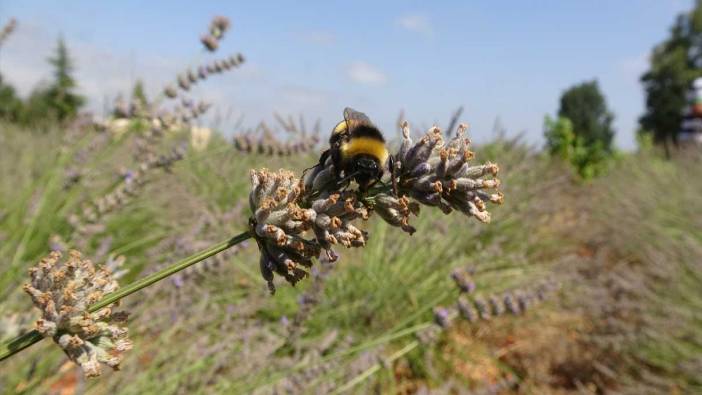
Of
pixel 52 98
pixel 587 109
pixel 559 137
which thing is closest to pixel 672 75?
pixel 587 109

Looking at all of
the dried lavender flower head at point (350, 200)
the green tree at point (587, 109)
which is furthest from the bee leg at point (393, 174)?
the green tree at point (587, 109)

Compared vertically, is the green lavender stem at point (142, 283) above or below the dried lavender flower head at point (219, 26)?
below

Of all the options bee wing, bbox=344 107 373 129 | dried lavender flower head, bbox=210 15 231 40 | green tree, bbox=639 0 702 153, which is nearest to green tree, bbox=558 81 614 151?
green tree, bbox=639 0 702 153

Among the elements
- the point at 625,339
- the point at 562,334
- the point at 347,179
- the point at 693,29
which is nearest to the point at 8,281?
the point at 347,179

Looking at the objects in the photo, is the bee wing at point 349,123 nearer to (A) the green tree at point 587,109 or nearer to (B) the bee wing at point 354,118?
(B) the bee wing at point 354,118

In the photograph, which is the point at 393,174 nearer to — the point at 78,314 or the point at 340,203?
the point at 340,203

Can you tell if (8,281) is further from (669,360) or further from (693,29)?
(693,29)

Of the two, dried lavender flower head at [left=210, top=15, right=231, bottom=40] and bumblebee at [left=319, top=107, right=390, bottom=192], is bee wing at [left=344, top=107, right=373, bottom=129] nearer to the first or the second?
bumblebee at [left=319, top=107, right=390, bottom=192]
